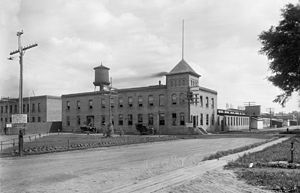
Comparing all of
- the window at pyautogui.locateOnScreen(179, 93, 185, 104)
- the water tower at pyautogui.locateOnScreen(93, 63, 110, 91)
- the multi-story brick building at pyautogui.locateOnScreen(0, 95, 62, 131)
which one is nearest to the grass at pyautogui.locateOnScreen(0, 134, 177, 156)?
the window at pyautogui.locateOnScreen(179, 93, 185, 104)

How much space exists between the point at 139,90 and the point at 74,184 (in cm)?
5474

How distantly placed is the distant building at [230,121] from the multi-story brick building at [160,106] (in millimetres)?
3347

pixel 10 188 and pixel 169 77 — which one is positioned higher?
pixel 169 77

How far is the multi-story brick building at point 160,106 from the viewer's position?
59.8 metres

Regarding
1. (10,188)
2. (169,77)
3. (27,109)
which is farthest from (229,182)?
(27,109)

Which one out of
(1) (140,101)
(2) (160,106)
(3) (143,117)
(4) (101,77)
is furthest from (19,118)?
(4) (101,77)

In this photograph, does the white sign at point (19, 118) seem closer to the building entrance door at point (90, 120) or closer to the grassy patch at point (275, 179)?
the grassy patch at point (275, 179)

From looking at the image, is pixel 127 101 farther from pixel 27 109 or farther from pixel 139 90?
pixel 27 109

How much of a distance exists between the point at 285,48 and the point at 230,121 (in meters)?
36.8

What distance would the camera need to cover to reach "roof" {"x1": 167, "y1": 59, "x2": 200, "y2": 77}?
6032 centimetres

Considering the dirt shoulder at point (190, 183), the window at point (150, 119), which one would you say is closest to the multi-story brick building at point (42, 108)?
the window at point (150, 119)

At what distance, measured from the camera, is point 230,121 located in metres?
78.4

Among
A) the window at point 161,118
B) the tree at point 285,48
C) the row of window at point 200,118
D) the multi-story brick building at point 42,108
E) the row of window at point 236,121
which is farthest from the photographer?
the multi-story brick building at point 42,108

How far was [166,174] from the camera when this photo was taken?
12.8m
